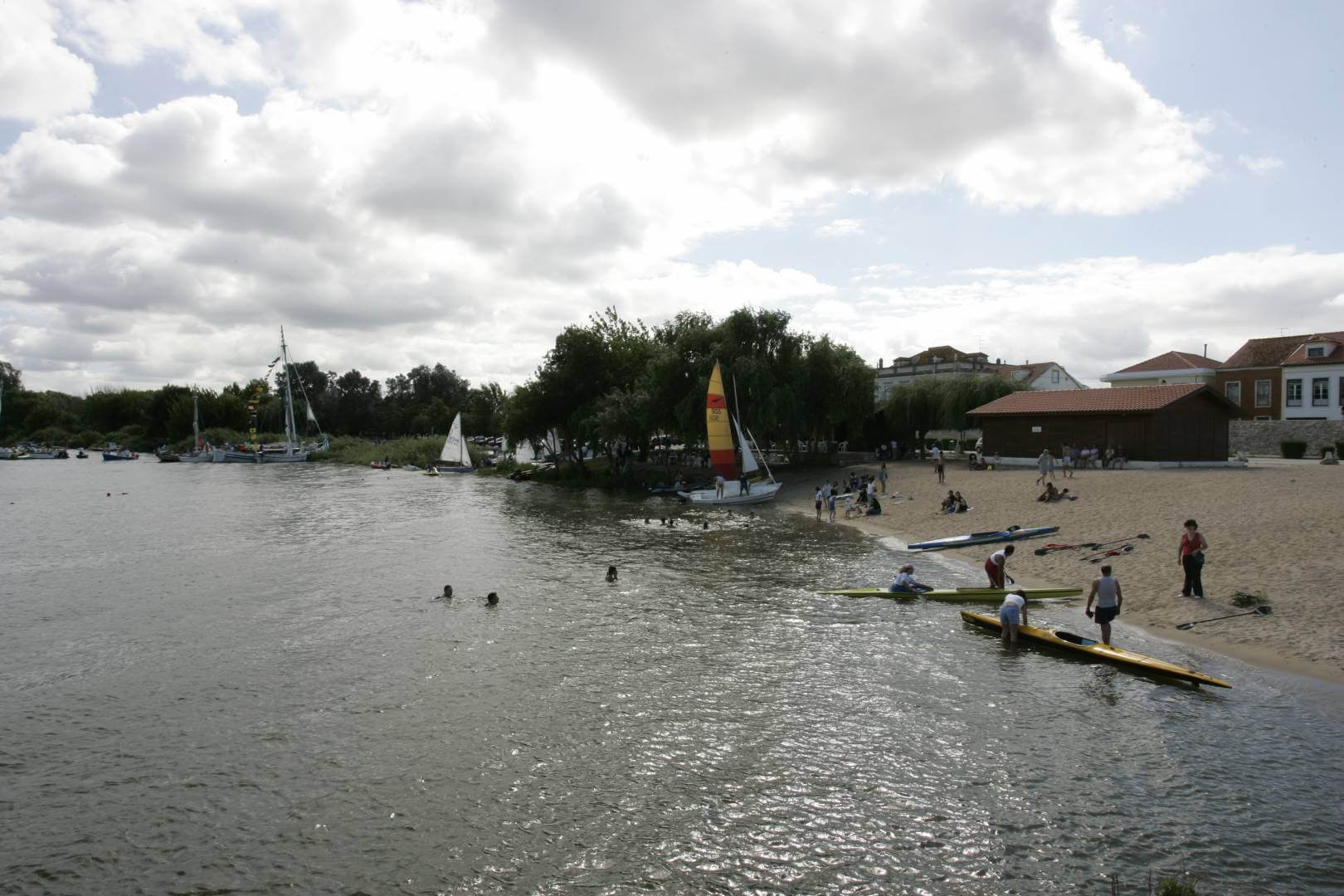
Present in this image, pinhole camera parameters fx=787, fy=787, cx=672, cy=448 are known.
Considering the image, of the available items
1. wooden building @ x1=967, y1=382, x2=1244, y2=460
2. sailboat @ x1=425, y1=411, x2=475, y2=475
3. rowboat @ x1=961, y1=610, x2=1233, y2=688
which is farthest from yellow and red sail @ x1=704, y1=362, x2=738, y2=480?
sailboat @ x1=425, y1=411, x2=475, y2=475

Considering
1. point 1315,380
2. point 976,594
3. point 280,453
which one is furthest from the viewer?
point 280,453

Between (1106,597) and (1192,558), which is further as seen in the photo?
(1192,558)

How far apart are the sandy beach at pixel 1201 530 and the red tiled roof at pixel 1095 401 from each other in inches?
180

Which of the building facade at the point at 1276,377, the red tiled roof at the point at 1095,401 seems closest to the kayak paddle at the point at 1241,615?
the red tiled roof at the point at 1095,401

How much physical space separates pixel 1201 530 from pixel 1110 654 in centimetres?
1296

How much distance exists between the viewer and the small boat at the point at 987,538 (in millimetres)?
30484

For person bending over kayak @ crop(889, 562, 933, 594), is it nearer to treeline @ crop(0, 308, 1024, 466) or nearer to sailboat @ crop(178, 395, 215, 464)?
treeline @ crop(0, 308, 1024, 466)

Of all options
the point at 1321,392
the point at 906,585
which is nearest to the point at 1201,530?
the point at 906,585

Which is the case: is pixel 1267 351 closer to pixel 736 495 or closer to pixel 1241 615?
pixel 736 495

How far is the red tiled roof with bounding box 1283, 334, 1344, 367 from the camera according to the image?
6003cm

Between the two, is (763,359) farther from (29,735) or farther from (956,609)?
(29,735)

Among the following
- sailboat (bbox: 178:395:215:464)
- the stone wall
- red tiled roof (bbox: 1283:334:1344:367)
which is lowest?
sailboat (bbox: 178:395:215:464)

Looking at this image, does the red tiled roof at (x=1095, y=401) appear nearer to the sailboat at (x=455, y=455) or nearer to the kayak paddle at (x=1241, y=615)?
the kayak paddle at (x=1241, y=615)

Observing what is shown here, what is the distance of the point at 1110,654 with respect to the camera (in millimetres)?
16500
